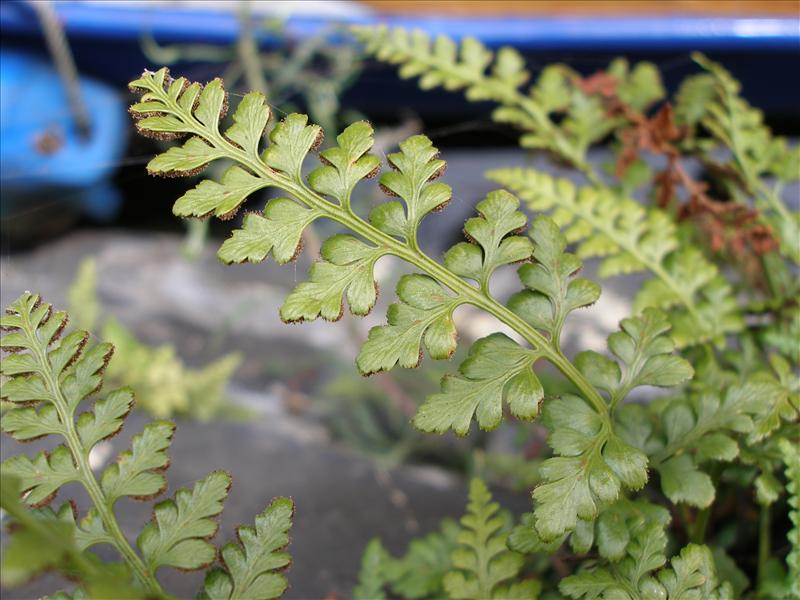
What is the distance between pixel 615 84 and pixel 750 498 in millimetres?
680

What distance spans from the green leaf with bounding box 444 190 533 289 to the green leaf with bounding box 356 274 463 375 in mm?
36

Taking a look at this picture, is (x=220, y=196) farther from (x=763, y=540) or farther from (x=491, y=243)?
(x=763, y=540)

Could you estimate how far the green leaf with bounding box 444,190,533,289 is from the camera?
78 centimetres

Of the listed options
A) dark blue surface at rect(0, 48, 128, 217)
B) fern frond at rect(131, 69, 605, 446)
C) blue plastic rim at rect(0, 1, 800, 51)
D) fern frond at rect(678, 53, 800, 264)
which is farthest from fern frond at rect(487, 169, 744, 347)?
blue plastic rim at rect(0, 1, 800, 51)

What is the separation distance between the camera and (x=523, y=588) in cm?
80

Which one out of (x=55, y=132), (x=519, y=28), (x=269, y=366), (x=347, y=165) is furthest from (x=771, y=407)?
(x=55, y=132)


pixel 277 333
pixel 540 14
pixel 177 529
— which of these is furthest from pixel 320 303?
pixel 540 14

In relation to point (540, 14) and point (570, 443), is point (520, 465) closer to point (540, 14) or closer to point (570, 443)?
point (570, 443)

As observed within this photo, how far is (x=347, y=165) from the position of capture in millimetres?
759

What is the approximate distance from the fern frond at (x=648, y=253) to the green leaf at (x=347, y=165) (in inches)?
16.4

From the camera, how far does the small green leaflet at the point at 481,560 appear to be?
86 cm

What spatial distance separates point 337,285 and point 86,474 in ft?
0.93

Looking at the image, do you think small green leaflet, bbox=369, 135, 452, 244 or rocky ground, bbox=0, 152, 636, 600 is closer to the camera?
small green leaflet, bbox=369, 135, 452, 244

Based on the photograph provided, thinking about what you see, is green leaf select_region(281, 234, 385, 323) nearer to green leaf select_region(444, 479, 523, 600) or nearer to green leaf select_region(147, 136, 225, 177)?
green leaf select_region(147, 136, 225, 177)
